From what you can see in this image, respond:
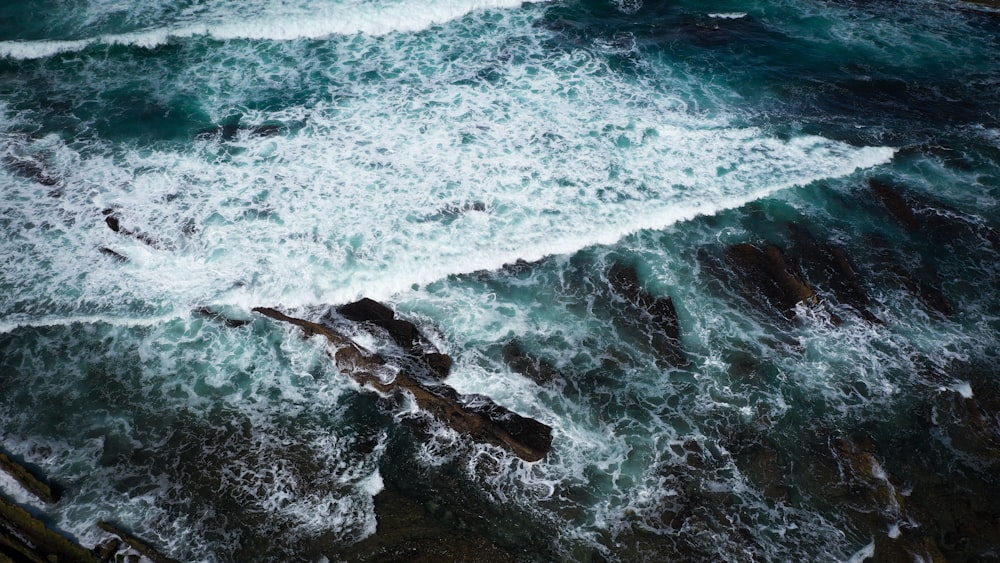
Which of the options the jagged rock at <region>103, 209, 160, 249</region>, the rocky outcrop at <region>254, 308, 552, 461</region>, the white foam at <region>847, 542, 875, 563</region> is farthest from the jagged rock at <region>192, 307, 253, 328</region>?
the white foam at <region>847, 542, 875, 563</region>

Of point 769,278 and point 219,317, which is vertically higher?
point 769,278

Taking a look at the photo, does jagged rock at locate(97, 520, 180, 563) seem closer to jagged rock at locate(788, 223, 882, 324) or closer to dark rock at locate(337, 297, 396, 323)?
dark rock at locate(337, 297, 396, 323)

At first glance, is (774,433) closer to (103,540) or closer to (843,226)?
(843,226)

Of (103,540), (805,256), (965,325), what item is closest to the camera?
(103,540)

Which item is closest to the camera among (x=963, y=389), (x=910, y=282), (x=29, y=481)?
(x=29, y=481)

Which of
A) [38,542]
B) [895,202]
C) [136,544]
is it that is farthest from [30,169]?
[895,202]

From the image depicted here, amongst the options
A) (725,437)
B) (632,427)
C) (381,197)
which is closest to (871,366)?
(725,437)

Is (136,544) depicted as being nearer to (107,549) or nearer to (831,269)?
(107,549)
